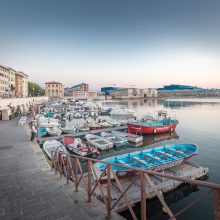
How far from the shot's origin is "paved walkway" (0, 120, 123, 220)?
16.8 feet

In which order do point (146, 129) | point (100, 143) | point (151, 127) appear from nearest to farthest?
point (100, 143), point (146, 129), point (151, 127)

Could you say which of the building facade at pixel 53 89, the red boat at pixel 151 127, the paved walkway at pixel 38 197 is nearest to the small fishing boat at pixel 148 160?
the paved walkway at pixel 38 197

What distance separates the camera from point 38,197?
6.32 m

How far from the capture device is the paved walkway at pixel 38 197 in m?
5.11

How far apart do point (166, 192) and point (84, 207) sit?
8738 mm

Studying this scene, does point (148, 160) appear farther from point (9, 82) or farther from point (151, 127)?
point (9, 82)

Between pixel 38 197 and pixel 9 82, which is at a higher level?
pixel 9 82

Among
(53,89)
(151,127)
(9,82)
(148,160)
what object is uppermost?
(53,89)

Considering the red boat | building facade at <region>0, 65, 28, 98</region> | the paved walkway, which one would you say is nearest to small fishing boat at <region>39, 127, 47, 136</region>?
the red boat

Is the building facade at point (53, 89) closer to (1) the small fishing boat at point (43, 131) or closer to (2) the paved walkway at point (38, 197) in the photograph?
(1) the small fishing boat at point (43, 131)

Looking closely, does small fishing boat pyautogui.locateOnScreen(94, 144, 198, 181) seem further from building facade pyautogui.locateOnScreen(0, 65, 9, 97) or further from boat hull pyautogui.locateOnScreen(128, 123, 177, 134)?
building facade pyautogui.locateOnScreen(0, 65, 9, 97)

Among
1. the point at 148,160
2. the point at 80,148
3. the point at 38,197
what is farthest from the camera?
the point at 80,148

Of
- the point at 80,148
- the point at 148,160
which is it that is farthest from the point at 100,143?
the point at 148,160

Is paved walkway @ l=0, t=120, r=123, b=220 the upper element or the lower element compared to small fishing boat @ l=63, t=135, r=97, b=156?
upper
